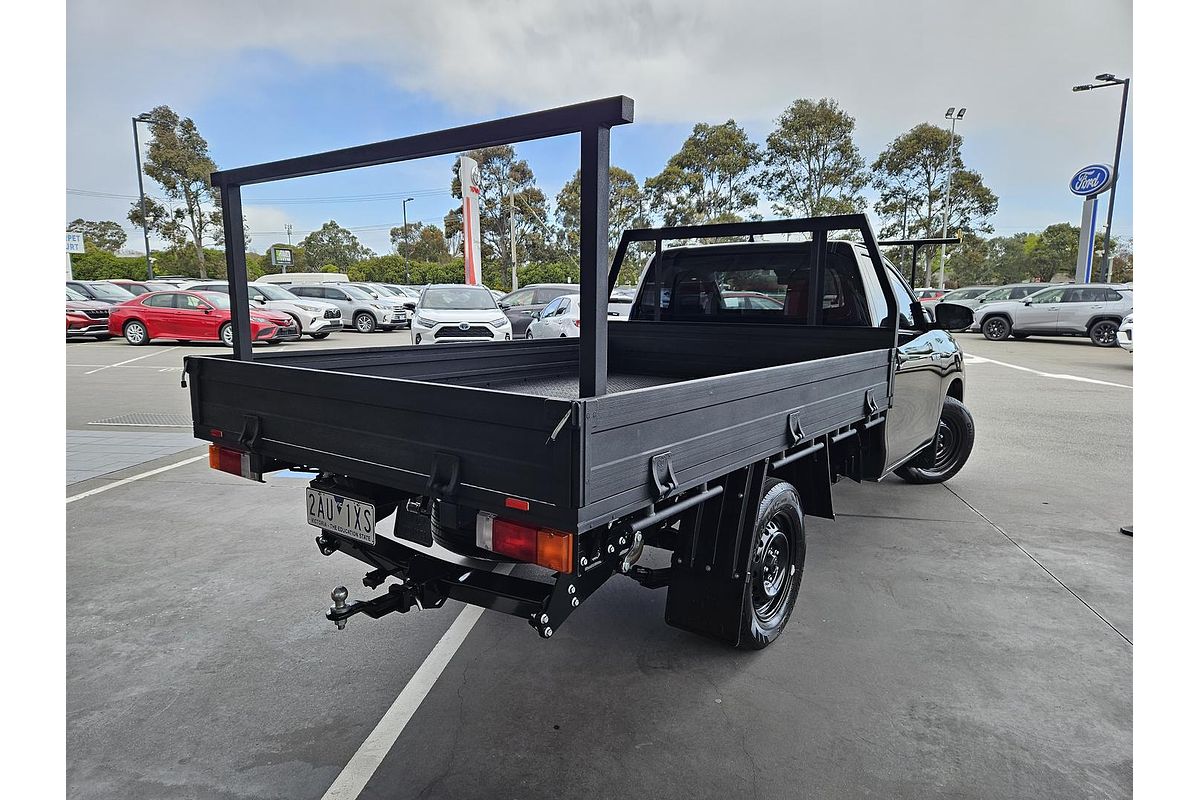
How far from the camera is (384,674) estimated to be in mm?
2928

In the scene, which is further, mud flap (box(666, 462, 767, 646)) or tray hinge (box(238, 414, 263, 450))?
mud flap (box(666, 462, 767, 646))

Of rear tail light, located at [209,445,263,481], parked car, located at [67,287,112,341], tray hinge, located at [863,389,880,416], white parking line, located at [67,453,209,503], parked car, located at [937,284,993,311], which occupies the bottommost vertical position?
white parking line, located at [67,453,209,503]

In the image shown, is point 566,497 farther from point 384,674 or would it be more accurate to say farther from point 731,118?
point 731,118

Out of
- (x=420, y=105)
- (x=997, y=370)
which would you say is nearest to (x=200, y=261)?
(x=420, y=105)

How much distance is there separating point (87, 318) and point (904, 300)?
21.1m

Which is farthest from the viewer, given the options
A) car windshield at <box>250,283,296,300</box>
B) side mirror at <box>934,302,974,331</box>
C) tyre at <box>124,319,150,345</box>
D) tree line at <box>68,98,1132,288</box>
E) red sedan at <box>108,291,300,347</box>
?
tree line at <box>68,98,1132,288</box>

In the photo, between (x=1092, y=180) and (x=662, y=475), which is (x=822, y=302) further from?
(x=1092, y=180)

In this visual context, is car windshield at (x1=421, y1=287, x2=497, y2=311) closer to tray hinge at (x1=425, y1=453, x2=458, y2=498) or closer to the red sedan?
the red sedan

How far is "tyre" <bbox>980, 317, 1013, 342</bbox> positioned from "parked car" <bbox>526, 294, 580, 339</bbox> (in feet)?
48.0

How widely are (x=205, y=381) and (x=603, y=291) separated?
1986 millimetres

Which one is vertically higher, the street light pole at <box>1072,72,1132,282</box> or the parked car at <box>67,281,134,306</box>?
the street light pole at <box>1072,72,1132,282</box>

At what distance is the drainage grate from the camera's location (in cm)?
821

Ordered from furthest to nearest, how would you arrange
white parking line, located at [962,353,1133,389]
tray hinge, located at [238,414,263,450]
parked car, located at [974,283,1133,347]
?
1. parked car, located at [974,283,1133,347]
2. white parking line, located at [962,353,1133,389]
3. tray hinge, located at [238,414,263,450]

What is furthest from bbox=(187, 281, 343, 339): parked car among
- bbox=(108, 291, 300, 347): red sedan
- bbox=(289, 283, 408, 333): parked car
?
bbox=(108, 291, 300, 347): red sedan
